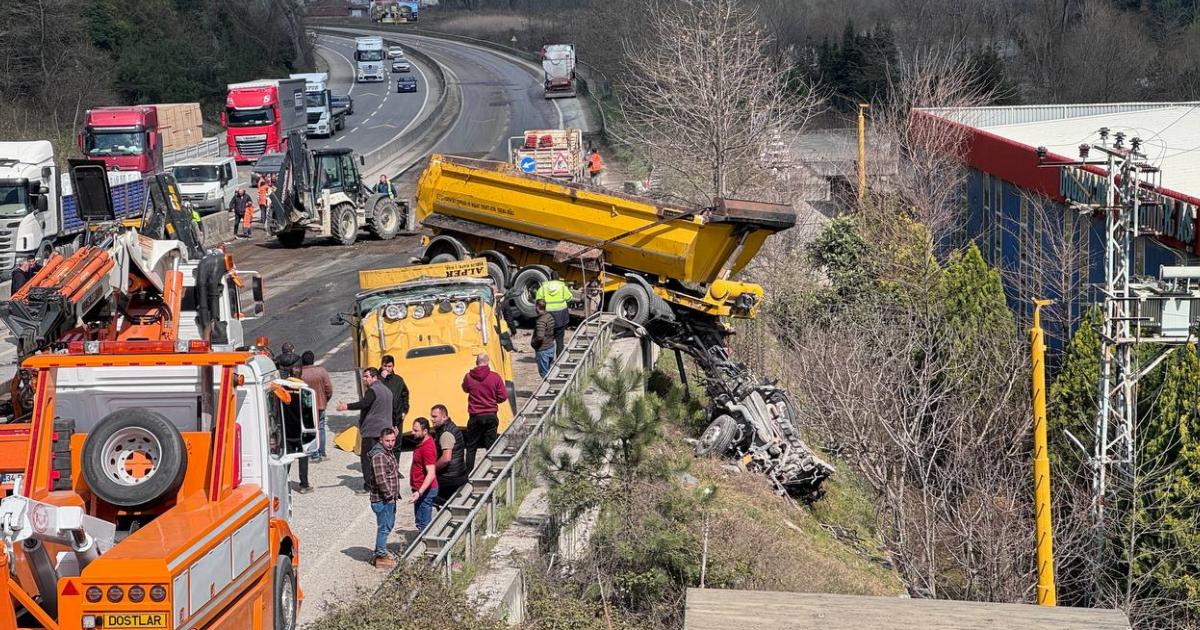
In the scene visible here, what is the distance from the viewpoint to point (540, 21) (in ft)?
414

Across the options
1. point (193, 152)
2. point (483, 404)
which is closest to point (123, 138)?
point (193, 152)

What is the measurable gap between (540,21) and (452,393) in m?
113

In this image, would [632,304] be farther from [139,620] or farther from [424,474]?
[139,620]

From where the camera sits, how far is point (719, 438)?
2095 cm

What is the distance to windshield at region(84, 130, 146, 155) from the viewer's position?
154ft

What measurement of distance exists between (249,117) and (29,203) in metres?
28.1

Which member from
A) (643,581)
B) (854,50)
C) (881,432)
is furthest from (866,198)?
(854,50)

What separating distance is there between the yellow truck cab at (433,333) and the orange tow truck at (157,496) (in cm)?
641

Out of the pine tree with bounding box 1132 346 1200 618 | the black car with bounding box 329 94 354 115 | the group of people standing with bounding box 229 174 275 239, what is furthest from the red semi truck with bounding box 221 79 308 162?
the pine tree with bounding box 1132 346 1200 618

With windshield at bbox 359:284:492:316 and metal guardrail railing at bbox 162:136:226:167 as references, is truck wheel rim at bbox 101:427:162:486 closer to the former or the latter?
windshield at bbox 359:284:492:316

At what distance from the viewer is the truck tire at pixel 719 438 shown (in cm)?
2094

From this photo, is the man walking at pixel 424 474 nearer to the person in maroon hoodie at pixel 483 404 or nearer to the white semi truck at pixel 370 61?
the person in maroon hoodie at pixel 483 404

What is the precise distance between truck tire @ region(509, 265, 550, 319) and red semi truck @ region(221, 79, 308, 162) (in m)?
37.4

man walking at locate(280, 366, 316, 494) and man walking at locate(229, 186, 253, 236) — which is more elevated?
man walking at locate(280, 366, 316, 494)
